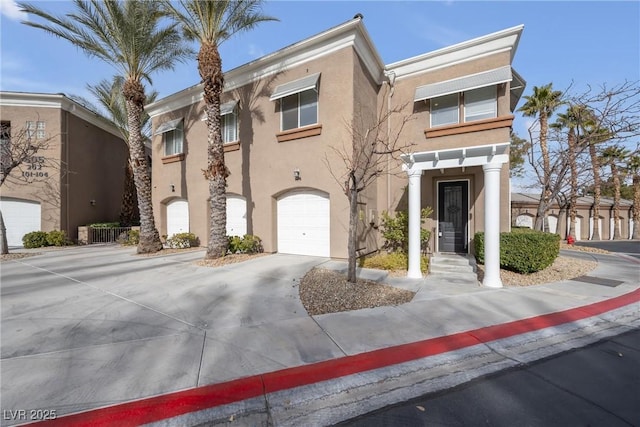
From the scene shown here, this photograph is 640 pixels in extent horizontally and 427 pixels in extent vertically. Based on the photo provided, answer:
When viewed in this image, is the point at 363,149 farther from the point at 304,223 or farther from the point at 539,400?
the point at 539,400

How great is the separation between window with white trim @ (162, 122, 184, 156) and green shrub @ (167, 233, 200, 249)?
182 inches

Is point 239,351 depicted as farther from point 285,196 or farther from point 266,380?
point 285,196

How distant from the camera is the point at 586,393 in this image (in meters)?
2.93

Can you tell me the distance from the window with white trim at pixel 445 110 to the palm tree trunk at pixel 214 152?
26.1 ft

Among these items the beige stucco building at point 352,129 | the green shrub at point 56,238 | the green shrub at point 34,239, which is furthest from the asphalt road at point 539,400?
the green shrub at point 34,239

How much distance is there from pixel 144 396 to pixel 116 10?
13428mm

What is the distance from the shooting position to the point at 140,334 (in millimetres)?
4230

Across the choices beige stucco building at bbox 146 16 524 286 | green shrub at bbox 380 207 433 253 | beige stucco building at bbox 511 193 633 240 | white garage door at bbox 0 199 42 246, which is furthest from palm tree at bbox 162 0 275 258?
beige stucco building at bbox 511 193 633 240

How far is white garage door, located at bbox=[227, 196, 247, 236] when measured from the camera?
12.1 metres

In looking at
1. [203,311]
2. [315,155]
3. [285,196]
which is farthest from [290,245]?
[203,311]

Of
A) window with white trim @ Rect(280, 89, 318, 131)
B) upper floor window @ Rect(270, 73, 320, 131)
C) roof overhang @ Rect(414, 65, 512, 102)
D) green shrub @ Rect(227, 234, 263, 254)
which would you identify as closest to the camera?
roof overhang @ Rect(414, 65, 512, 102)

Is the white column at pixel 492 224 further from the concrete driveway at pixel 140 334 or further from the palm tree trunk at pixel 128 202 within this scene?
the palm tree trunk at pixel 128 202

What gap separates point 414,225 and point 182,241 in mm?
10679

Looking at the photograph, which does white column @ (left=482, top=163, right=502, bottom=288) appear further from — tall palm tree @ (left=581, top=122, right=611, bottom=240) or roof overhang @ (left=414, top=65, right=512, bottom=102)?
tall palm tree @ (left=581, top=122, right=611, bottom=240)
